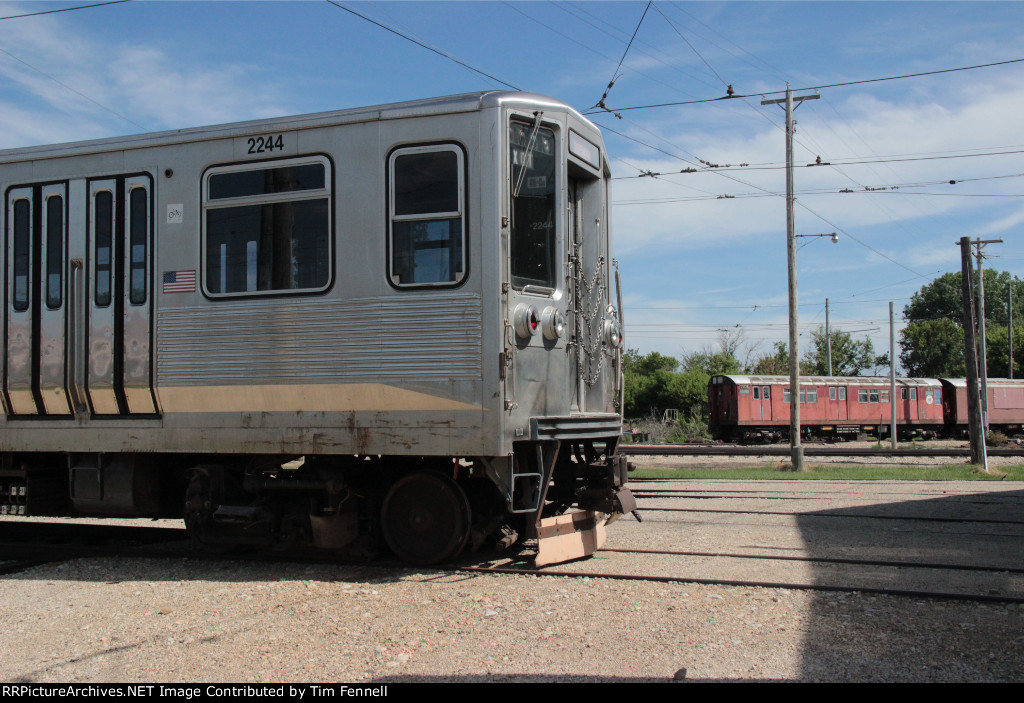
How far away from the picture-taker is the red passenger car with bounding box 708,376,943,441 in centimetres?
3738

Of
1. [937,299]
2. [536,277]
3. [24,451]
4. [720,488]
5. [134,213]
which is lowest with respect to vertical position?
[720,488]

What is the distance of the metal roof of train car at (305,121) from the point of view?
6781 mm

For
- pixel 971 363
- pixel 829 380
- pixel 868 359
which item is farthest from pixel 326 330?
pixel 868 359

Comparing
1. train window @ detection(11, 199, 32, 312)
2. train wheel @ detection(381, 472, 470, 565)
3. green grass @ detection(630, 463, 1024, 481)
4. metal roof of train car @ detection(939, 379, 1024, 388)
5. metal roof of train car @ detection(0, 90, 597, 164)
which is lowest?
green grass @ detection(630, 463, 1024, 481)

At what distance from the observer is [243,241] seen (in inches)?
290

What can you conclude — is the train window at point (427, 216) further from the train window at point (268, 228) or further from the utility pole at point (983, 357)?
the utility pole at point (983, 357)

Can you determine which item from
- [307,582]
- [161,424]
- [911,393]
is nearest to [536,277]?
[307,582]

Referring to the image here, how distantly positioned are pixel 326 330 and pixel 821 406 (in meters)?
34.8

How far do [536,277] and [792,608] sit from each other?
3245 millimetres

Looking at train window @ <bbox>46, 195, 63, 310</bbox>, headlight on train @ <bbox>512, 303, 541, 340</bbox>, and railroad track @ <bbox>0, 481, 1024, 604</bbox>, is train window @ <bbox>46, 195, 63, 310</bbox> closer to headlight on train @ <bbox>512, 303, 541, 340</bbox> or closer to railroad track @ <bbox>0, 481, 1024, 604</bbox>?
railroad track @ <bbox>0, 481, 1024, 604</bbox>

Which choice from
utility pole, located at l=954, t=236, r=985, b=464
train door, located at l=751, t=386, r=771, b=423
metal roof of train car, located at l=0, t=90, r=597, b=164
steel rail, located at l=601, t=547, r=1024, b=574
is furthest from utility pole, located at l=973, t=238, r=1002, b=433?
metal roof of train car, located at l=0, t=90, r=597, b=164

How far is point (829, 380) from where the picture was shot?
126 feet

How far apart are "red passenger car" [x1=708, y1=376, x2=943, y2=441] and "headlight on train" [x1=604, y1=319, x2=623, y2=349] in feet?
97.9
